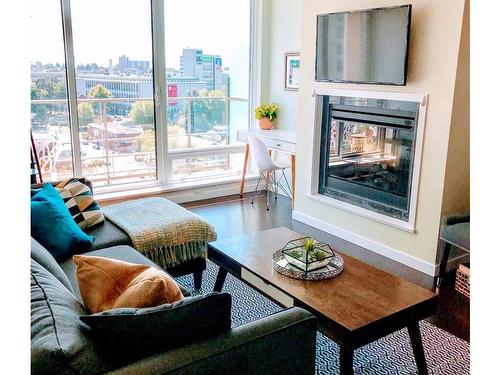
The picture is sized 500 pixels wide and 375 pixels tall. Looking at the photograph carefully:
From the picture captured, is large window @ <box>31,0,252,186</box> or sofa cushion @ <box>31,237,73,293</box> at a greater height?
large window @ <box>31,0,252,186</box>

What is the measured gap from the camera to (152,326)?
127 centimetres

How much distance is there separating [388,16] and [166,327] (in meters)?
2.83

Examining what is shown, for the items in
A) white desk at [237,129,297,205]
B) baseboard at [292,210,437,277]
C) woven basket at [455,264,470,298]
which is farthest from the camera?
white desk at [237,129,297,205]

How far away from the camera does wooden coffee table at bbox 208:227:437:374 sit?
1.84 meters

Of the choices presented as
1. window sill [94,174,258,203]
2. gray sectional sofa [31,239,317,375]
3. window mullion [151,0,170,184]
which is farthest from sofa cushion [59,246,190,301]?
window mullion [151,0,170,184]

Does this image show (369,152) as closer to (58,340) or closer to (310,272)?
(310,272)

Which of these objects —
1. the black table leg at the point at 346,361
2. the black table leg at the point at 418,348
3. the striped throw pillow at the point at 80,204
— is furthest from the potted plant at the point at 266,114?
the black table leg at the point at 346,361

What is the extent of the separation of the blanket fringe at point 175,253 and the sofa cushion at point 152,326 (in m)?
1.42

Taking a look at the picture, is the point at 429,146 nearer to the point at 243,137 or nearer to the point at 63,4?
the point at 243,137

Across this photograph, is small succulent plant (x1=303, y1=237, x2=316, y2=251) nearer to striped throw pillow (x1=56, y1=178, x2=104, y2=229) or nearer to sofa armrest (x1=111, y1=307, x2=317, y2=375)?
sofa armrest (x1=111, y1=307, x2=317, y2=375)

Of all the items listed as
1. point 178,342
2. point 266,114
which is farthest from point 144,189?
point 178,342

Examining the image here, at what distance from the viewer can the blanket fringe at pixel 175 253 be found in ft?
9.02
